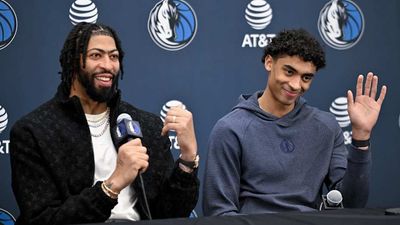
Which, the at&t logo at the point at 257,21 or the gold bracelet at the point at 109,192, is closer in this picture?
the gold bracelet at the point at 109,192

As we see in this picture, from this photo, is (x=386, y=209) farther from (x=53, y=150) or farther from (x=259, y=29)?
(x=259, y=29)

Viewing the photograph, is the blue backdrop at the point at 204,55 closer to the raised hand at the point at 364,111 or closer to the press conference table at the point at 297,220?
the raised hand at the point at 364,111

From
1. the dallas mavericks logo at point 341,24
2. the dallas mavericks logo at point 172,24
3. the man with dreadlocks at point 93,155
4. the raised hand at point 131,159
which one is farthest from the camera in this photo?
the dallas mavericks logo at point 341,24

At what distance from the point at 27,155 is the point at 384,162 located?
1780 millimetres

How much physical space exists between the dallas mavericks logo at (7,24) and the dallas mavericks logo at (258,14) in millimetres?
997

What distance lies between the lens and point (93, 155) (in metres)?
2.01

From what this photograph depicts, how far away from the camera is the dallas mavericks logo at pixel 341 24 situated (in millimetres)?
2975

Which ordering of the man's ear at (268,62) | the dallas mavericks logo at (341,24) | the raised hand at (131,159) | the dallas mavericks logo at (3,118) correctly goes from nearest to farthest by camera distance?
the raised hand at (131,159) < the man's ear at (268,62) < the dallas mavericks logo at (3,118) < the dallas mavericks logo at (341,24)

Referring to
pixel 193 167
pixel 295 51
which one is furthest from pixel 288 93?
pixel 193 167

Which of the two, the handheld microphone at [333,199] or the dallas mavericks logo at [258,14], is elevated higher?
the dallas mavericks logo at [258,14]

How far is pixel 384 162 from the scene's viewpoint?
3.06 metres

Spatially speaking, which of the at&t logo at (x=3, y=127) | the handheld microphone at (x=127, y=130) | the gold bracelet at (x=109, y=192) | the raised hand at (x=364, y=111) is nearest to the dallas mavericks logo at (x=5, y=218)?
the at&t logo at (x=3, y=127)

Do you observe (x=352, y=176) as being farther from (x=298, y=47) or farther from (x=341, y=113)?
(x=341, y=113)

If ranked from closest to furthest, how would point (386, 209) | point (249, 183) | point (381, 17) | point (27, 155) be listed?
point (386, 209), point (27, 155), point (249, 183), point (381, 17)
